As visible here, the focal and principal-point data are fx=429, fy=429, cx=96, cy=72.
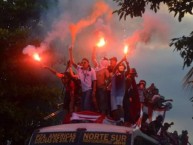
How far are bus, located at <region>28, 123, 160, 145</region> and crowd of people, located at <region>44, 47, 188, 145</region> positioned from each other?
1690mm

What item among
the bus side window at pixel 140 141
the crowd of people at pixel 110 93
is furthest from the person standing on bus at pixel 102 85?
the bus side window at pixel 140 141

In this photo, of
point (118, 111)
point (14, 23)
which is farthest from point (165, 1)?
point (14, 23)

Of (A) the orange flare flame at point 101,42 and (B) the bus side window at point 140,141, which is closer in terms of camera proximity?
(B) the bus side window at point 140,141

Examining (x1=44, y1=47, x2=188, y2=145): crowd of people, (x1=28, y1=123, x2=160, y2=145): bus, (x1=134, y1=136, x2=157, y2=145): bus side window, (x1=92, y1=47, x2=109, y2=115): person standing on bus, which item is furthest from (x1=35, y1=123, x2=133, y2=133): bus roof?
(x1=92, y1=47, x2=109, y2=115): person standing on bus

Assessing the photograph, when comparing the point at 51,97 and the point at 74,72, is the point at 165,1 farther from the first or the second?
the point at 51,97

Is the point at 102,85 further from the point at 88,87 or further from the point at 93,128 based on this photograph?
the point at 93,128

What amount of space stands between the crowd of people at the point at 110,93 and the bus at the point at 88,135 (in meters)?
1.69

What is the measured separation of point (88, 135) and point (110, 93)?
2633 millimetres

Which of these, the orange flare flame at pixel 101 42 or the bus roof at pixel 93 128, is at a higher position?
the orange flare flame at pixel 101 42

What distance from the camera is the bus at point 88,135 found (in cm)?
824

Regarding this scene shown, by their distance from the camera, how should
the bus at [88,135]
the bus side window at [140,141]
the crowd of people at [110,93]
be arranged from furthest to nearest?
the crowd of people at [110,93] < the bus side window at [140,141] < the bus at [88,135]

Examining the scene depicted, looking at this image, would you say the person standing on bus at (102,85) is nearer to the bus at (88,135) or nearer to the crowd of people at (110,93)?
the crowd of people at (110,93)

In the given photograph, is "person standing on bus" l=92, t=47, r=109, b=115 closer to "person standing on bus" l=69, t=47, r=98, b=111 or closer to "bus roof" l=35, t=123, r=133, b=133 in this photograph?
"person standing on bus" l=69, t=47, r=98, b=111

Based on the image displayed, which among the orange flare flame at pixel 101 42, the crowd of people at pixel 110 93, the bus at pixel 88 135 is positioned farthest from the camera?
the orange flare flame at pixel 101 42
